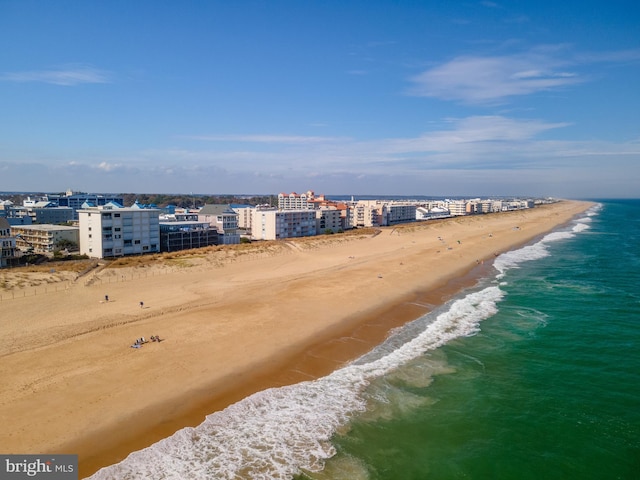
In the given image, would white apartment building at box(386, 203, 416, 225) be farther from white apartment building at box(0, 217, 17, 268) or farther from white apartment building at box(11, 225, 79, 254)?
white apartment building at box(0, 217, 17, 268)

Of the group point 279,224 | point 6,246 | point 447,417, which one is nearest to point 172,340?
point 447,417

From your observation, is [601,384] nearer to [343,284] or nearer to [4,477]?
[343,284]

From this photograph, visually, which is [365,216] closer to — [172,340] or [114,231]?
[114,231]

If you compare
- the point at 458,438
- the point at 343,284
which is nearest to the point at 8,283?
the point at 343,284

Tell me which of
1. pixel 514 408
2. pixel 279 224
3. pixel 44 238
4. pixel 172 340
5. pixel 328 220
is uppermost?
pixel 328 220

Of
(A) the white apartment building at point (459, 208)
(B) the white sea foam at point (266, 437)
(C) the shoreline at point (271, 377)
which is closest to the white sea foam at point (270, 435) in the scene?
(B) the white sea foam at point (266, 437)

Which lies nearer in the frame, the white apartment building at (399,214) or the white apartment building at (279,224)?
the white apartment building at (279,224)

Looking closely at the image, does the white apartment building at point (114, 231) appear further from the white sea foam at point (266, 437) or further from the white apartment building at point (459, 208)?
the white apartment building at point (459, 208)
